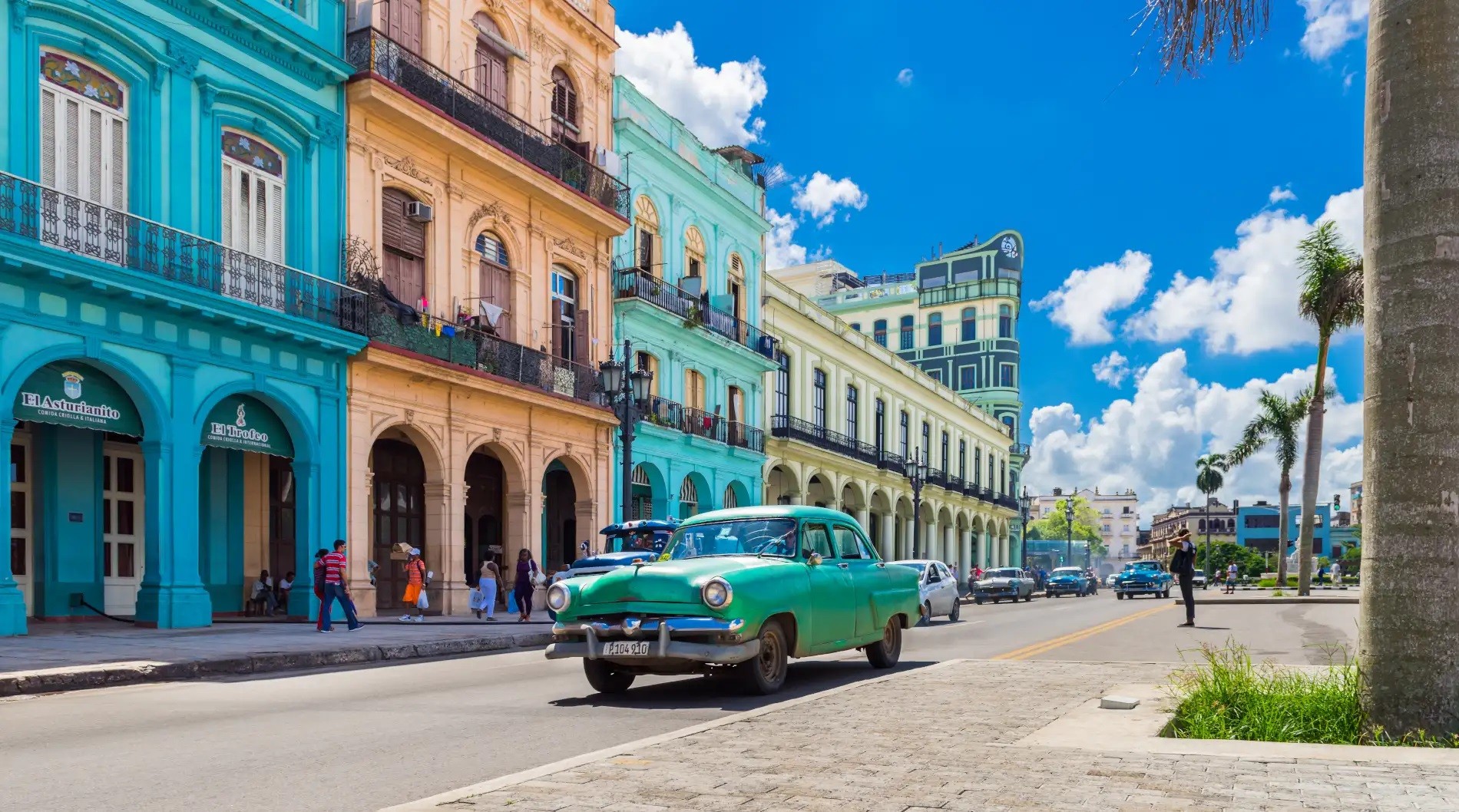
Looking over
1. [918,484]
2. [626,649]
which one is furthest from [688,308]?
[626,649]

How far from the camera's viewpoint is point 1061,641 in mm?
17969

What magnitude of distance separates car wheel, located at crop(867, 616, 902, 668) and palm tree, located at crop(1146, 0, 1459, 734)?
241 inches

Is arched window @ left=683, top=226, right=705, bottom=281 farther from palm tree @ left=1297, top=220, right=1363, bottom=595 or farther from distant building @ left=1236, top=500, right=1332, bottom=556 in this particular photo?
distant building @ left=1236, top=500, right=1332, bottom=556

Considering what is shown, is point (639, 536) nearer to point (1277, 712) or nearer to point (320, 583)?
point (320, 583)

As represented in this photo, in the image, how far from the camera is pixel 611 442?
107ft

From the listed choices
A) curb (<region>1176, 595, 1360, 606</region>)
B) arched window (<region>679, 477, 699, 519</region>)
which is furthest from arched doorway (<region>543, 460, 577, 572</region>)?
curb (<region>1176, 595, 1360, 606</region>)

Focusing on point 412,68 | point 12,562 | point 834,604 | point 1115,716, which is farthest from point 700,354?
point 1115,716

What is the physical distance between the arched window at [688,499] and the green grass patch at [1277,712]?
28.9 metres

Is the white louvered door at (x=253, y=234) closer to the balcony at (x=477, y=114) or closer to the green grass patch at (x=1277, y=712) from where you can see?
the balcony at (x=477, y=114)

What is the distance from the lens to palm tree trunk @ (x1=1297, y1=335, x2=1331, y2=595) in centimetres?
3562

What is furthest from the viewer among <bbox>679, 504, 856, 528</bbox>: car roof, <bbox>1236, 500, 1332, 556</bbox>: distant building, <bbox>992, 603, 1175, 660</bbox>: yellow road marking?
<bbox>1236, 500, 1332, 556</bbox>: distant building

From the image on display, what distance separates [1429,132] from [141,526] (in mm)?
20224

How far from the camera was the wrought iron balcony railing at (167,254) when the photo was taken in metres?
17.2

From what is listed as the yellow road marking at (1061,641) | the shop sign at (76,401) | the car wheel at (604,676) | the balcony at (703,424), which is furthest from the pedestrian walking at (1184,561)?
the shop sign at (76,401)
